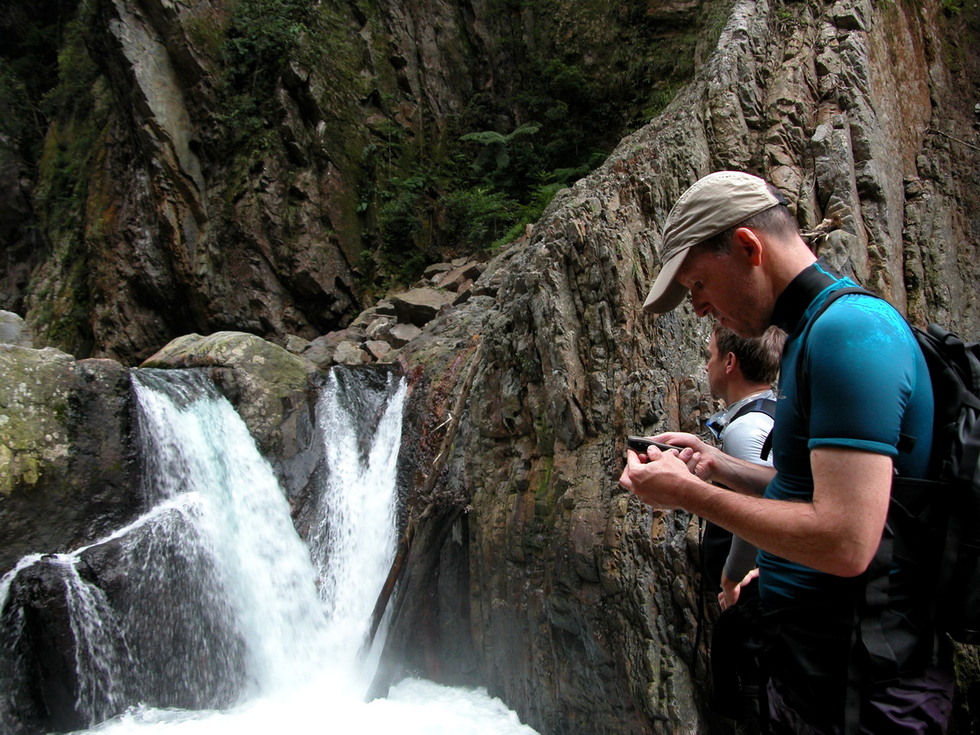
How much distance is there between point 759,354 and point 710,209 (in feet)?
4.05

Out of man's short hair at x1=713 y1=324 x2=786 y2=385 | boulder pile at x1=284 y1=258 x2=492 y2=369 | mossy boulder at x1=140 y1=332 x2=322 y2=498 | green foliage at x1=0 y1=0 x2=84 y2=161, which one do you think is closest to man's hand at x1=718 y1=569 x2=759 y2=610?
man's short hair at x1=713 y1=324 x2=786 y2=385

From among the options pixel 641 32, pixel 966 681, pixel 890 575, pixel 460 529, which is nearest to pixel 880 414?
pixel 890 575

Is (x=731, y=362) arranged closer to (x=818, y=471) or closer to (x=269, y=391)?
(x=818, y=471)

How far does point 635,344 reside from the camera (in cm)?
467

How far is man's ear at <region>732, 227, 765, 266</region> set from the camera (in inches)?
59.3

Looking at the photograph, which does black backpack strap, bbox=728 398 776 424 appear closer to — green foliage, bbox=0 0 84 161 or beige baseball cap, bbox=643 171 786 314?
beige baseball cap, bbox=643 171 786 314

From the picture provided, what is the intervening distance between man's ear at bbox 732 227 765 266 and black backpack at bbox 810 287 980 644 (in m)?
0.21

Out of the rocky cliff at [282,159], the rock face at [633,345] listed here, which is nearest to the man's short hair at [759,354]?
the rock face at [633,345]

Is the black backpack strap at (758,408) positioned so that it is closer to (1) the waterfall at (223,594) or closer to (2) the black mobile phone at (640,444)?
(2) the black mobile phone at (640,444)

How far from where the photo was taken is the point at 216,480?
818 cm

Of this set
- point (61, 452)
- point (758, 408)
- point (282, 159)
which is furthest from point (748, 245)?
point (282, 159)

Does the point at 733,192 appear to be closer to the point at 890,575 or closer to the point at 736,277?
the point at 736,277

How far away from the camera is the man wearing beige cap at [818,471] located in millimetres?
1242

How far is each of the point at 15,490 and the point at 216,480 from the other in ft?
6.93
